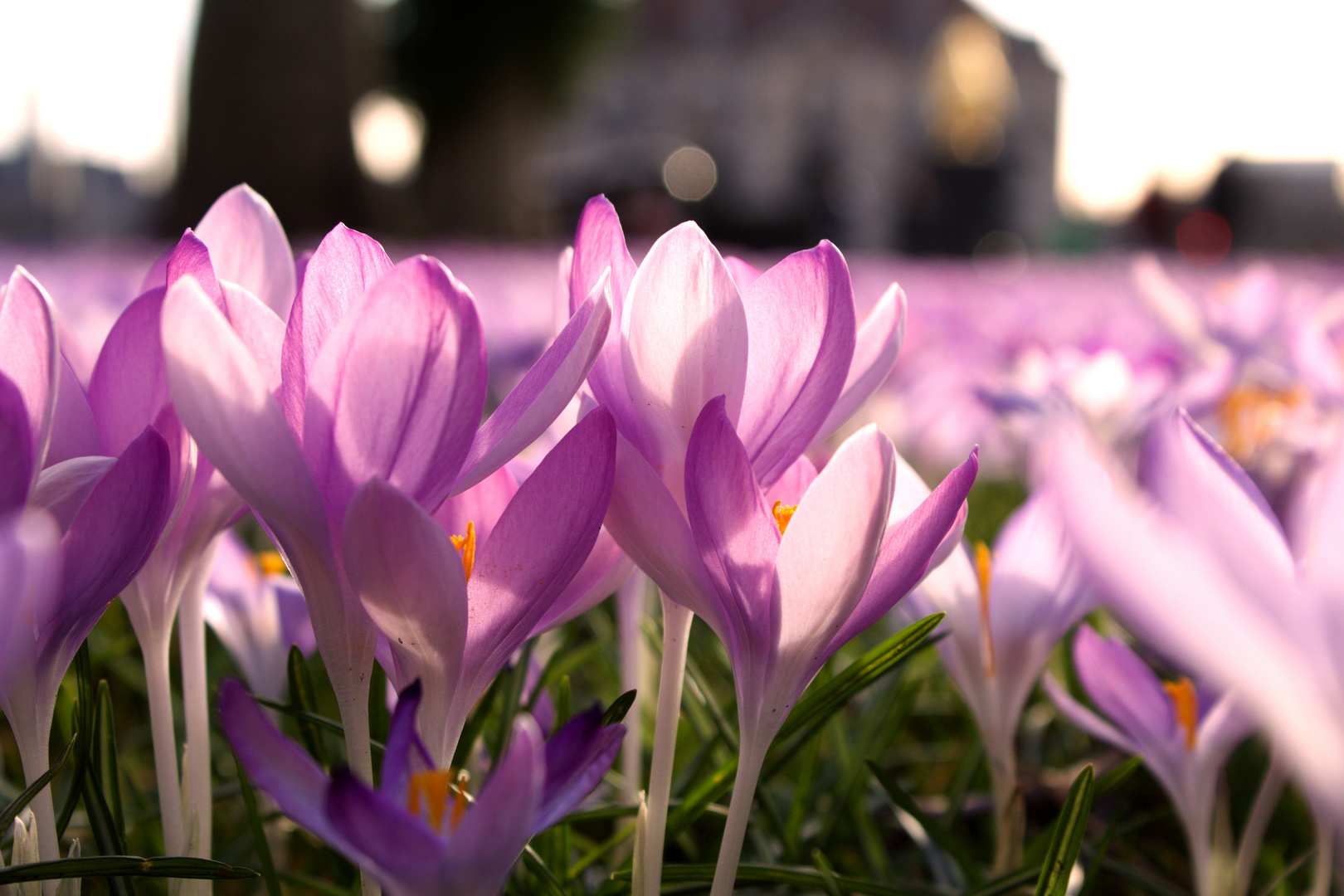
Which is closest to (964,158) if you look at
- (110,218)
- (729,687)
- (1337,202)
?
(1337,202)

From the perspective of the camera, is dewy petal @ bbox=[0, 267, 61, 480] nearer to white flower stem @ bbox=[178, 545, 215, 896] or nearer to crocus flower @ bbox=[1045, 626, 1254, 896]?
white flower stem @ bbox=[178, 545, 215, 896]

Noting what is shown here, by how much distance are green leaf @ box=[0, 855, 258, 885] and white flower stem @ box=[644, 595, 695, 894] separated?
0.18 metres

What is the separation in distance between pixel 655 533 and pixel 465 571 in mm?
83

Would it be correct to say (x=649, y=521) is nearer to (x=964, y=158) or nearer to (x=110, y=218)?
(x=964, y=158)

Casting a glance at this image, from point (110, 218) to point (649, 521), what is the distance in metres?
43.5

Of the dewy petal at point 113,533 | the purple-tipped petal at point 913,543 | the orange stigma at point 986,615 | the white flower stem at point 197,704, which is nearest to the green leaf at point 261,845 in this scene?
the white flower stem at point 197,704

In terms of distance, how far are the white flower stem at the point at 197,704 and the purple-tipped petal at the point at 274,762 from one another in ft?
0.76

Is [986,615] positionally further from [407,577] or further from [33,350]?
[33,350]

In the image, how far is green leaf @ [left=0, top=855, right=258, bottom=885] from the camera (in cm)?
47

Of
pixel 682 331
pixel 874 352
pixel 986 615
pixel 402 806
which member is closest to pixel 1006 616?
pixel 986 615

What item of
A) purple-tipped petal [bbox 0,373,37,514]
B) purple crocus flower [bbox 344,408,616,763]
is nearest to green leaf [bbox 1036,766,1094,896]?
purple crocus flower [bbox 344,408,616,763]

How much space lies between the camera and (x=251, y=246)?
2.05 ft

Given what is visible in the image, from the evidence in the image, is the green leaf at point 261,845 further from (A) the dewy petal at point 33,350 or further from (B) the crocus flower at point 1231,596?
(B) the crocus flower at point 1231,596

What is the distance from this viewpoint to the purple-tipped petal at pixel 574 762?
41 cm
